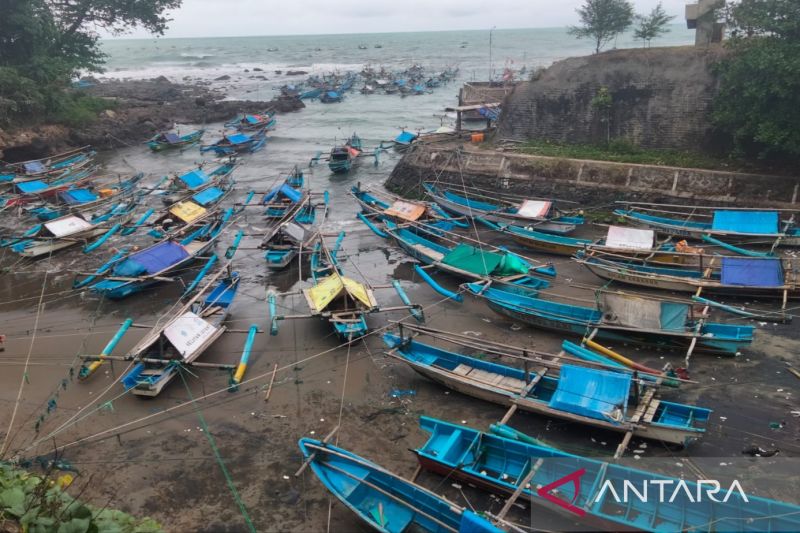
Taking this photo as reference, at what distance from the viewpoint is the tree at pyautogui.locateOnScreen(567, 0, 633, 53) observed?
125ft

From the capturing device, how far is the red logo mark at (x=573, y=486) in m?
8.81

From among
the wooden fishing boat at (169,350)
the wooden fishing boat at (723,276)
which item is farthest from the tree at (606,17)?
the wooden fishing boat at (169,350)

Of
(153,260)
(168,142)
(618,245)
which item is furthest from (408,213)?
(168,142)

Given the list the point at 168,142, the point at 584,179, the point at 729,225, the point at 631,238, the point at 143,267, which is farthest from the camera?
the point at 168,142

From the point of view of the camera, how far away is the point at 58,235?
22.9 m

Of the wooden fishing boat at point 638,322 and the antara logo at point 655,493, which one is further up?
the wooden fishing boat at point 638,322

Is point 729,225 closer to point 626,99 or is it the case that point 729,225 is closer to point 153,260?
point 626,99

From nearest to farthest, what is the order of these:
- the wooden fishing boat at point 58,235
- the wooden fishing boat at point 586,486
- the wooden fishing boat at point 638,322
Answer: the wooden fishing boat at point 586,486 → the wooden fishing boat at point 638,322 → the wooden fishing boat at point 58,235

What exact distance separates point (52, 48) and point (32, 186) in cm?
1899

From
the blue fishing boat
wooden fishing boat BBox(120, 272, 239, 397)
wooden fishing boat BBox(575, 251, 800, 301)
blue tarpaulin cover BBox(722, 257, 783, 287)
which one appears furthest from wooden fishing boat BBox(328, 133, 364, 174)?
the blue fishing boat

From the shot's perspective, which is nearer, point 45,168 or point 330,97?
point 45,168

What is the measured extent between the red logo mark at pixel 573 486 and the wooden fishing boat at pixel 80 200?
24.9 m

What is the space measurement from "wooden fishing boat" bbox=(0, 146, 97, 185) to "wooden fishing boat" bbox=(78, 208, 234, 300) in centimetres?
1494

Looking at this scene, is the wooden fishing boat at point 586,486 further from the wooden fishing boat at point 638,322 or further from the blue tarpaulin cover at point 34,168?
the blue tarpaulin cover at point 34,168
